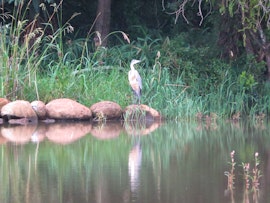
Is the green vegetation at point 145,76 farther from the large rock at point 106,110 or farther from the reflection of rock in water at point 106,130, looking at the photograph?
the reflection of rock in water at point 106,130

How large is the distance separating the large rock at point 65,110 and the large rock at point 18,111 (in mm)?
360

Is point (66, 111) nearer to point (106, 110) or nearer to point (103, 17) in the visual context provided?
point (106, 110)

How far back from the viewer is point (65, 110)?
39.6ft

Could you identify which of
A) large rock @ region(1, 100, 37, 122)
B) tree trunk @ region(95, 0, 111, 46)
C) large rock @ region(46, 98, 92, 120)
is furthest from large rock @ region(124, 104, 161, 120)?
tree trunk @ region(95, 0, 111, 46)

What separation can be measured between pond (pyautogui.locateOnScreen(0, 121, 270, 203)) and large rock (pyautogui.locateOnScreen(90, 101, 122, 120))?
117 centimetres

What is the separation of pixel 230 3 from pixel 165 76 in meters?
2.16

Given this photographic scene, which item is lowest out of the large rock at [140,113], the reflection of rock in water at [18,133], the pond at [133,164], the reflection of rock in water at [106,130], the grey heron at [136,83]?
the pond at [133,164]

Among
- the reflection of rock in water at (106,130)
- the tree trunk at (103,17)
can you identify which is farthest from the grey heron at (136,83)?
the tree trunk at (103,17)

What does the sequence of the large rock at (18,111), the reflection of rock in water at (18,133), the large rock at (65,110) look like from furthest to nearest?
the large rock at (65,110) → the large rock at (18,111) → the reflection of rock in water at (18,133)

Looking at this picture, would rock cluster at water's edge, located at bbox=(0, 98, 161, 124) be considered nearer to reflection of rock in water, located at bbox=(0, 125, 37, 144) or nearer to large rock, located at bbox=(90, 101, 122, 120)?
large rock, located at bbox=(90, 101, 122, 120)

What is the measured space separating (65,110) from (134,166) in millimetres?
5209

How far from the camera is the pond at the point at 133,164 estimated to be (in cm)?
559

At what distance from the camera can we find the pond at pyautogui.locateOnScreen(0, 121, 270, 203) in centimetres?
559

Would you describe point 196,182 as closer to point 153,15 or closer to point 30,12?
point 30,12
